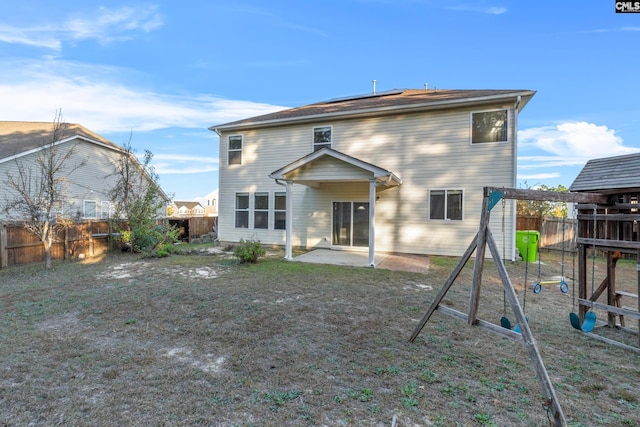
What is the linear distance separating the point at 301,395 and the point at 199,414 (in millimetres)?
837

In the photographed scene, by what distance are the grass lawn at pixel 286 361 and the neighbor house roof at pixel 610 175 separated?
2.04 metres

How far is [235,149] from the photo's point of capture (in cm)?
1319

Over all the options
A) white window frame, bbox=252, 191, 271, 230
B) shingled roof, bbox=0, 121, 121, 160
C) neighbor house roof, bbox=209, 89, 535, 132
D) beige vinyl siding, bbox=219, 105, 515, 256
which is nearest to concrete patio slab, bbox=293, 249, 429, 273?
beige vinyl siding, bbox=219, 105, 515, 256

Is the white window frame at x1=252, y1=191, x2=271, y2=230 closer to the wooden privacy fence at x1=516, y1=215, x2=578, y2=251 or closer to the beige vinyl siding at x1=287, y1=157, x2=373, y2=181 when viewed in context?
the beige vinyl siding at x1=287, y1=157, x2=373, y2=181

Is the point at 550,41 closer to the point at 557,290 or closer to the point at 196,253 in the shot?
the point at 557,290

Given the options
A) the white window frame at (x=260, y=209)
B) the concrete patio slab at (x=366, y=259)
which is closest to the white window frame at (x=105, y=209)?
the white window frame at (x=260, y=209)

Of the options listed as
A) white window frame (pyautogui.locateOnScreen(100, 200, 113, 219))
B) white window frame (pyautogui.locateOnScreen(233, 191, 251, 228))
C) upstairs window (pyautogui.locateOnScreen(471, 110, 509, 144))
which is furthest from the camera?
white window frame (pyautogui.locateOnScreen(100, 200, 113, 219))

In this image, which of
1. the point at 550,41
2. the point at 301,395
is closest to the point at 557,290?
the point at 301,395

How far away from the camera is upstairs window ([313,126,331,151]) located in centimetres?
1177

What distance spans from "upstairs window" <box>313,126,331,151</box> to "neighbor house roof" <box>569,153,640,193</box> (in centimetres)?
842

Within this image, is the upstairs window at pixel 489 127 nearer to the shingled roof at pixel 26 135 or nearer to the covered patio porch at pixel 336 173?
Result: the covered patio porch at pixel 336 173

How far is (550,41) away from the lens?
9.76 metres

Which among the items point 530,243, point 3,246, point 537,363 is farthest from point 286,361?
point 3,246

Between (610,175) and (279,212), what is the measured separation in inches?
402
